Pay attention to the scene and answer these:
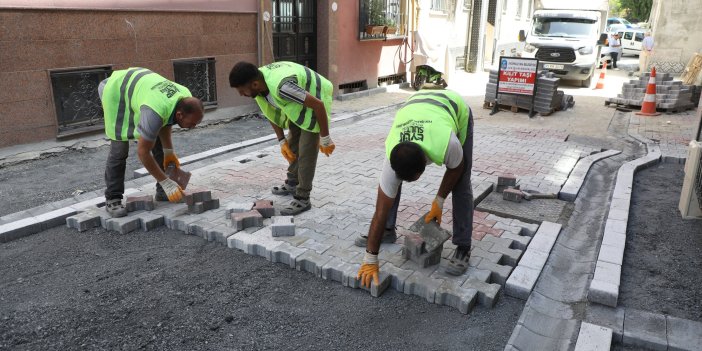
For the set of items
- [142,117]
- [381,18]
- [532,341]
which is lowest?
[532,341]

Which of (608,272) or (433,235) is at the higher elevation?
(433,235)

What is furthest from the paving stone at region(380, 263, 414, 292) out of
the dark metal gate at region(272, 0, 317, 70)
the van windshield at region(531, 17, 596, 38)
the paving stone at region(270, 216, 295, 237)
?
the van windshield at region(531, 17, 596, 38)

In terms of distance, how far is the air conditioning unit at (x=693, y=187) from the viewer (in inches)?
188

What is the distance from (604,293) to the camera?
3.45 meters

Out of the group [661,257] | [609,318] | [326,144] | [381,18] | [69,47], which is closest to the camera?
[609,318]

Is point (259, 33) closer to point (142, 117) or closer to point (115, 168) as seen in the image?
point (115, 168)

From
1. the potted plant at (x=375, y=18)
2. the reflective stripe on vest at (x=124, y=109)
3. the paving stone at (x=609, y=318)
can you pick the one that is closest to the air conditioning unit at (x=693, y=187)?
the paving stone at (x=609, y=318)

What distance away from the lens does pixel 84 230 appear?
453cm

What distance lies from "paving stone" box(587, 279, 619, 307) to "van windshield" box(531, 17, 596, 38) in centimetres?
1404

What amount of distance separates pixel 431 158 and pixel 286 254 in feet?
4.98

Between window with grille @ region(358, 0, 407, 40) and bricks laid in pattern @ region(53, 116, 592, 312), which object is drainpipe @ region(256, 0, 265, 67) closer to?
bricks laid in pattern @ region(53, 116, 592, 312)

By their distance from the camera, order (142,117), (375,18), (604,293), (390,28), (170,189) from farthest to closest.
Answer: (390,28) → (375,18) → (170,189) → (142,117) → (604,293)

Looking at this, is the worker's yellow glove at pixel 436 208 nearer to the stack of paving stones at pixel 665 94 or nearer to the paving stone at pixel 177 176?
the paving stone at pixel 177 176

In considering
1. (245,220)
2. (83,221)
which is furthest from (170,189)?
(83,221)
